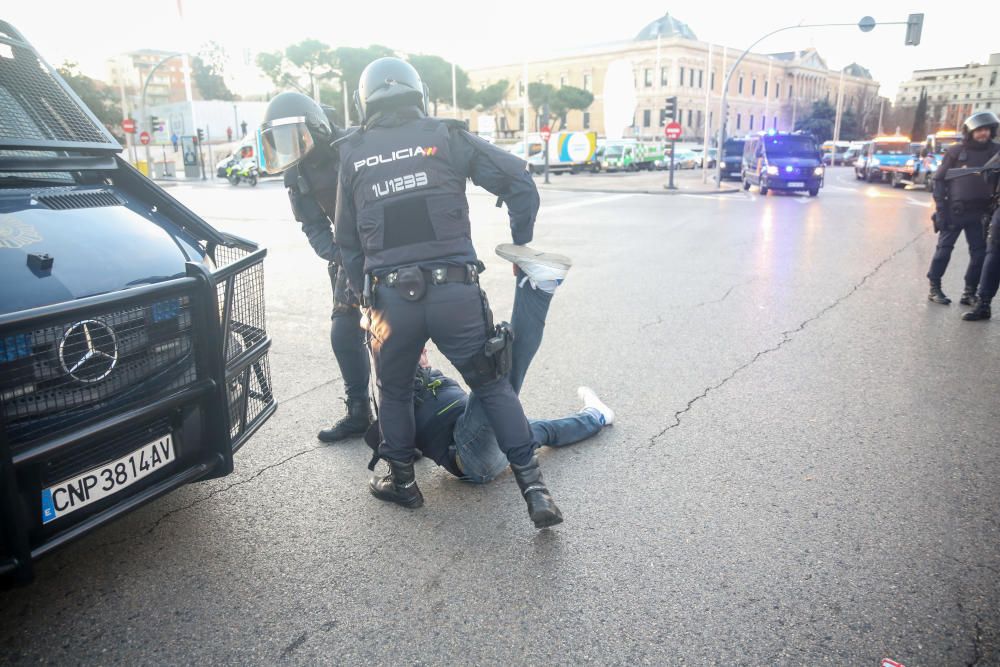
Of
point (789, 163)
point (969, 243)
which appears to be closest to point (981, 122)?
point (969, 243)

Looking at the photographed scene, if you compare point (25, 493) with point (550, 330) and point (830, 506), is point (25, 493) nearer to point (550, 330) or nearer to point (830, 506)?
point (830, 506)

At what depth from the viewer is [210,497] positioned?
3.24 metres

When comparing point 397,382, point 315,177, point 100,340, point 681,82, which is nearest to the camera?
point 100,340

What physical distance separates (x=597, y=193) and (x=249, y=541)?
2305 cm

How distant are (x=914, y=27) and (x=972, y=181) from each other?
21065 millimetres

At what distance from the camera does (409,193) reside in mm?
2787

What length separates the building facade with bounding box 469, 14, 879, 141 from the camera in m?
85.9

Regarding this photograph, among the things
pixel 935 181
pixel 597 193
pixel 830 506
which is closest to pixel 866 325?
pixel 935 181

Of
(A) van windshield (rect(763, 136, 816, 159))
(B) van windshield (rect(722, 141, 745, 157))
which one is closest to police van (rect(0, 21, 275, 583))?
(A) van windshield (rect(763, 136, 816, 159))

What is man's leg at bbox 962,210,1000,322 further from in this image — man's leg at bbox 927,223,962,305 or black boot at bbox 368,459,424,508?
black boot at bbox 368,459,424,508

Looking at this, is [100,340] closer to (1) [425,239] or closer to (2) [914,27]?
(1) [425,239]

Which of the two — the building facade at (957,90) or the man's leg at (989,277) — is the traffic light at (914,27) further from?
the building facade at (957,90)

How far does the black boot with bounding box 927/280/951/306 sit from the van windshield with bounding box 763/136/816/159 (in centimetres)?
1656

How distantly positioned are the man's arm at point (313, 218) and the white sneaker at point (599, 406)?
1648 millimetres
